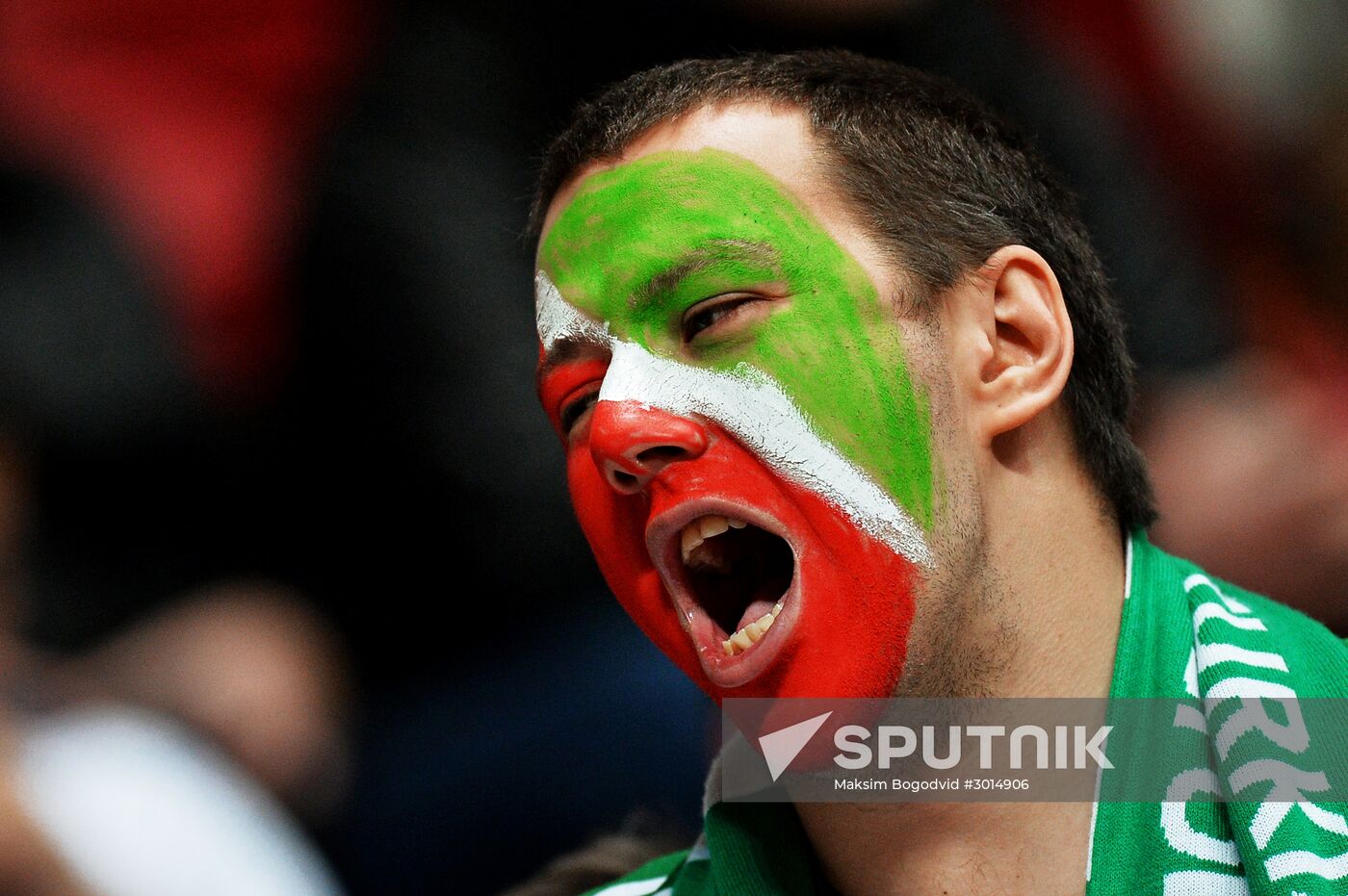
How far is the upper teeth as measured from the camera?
1368mm

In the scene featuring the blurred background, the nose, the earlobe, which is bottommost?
the nose

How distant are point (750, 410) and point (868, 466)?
0.42ft

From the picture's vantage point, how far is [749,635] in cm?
134

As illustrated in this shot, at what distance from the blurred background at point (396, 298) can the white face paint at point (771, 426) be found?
3.44ft

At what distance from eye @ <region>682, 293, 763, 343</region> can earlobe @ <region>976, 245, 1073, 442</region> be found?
266mm

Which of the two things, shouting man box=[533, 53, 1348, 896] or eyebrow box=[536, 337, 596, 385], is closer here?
shouting man box=[533, 53, 1348, 896]

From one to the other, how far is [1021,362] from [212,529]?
1745 mm

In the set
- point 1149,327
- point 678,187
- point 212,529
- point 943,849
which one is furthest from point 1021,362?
point 212,529

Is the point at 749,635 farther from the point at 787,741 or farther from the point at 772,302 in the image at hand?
the point at 772,302

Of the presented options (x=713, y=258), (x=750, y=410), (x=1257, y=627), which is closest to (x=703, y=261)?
(x=713, y=258)

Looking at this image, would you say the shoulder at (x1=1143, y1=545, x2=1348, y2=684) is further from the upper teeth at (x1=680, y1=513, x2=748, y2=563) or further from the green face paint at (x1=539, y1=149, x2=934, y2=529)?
the upper teeth at (x1=680, y1=513, x2=748, y2=563)

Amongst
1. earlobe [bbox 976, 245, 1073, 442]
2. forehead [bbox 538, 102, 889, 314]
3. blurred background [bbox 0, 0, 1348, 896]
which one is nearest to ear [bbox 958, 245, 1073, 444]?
earlobe [bbox 976, 245, 1073, 442]

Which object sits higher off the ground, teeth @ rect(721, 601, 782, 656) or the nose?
the nose

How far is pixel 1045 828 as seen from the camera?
1358mm
